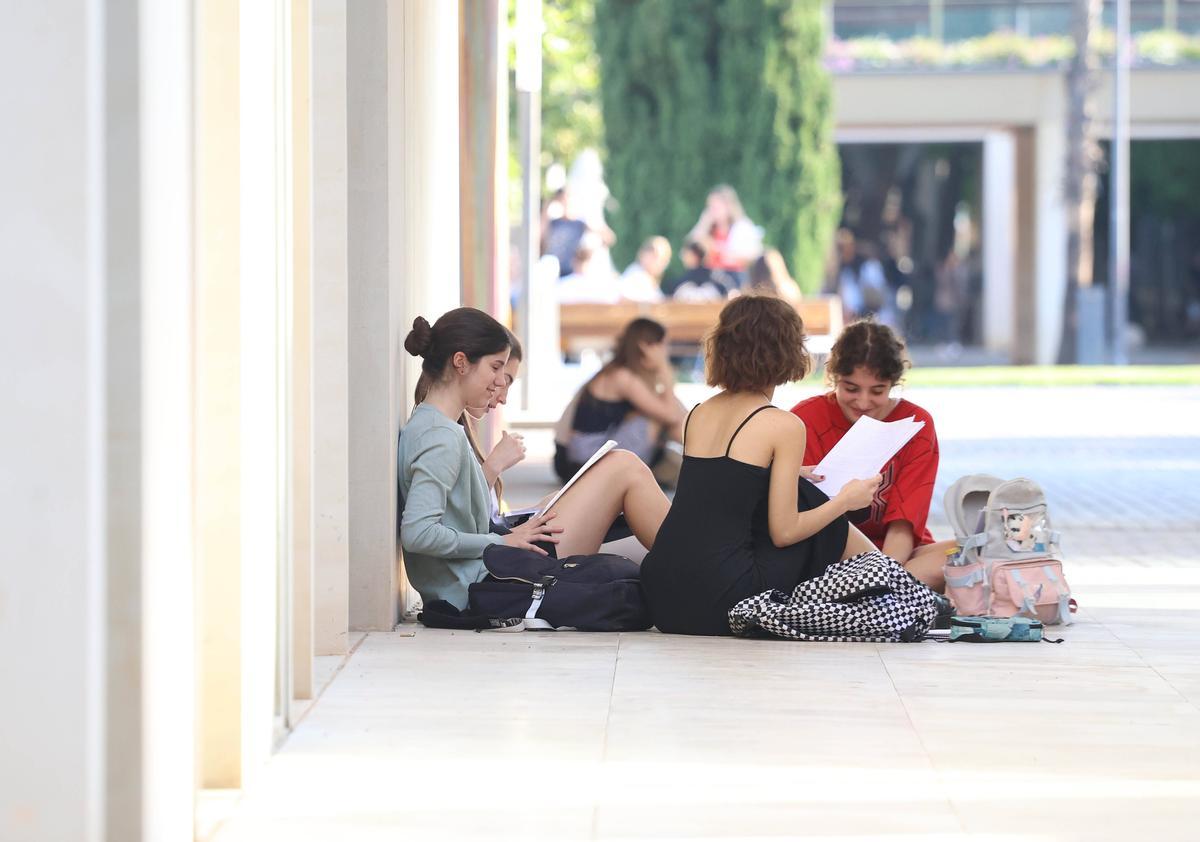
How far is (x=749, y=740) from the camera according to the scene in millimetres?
4734

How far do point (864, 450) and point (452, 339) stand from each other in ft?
4.97

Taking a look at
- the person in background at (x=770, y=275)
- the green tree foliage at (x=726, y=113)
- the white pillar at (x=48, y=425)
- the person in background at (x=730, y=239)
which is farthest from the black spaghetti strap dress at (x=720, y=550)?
the green tree foliage at (x=726, y=113)

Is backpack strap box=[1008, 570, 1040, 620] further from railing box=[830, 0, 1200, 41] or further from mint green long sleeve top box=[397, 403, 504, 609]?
railing box=[830, 0, 1200, 41]

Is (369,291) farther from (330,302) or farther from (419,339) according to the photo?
(330,302)

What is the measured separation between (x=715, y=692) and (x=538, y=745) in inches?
31.3

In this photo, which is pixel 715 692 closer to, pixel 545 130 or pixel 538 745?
pixel 538 745

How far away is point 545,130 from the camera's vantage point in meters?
32.7

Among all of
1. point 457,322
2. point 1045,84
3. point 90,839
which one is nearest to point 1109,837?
point 90,839

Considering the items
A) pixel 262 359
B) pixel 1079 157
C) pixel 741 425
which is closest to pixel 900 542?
pixel 741 425

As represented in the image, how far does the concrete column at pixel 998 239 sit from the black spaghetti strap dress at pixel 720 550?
2575 centimetres

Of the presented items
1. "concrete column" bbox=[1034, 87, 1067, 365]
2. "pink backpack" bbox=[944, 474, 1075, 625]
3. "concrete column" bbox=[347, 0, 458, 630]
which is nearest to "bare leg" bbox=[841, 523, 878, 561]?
"pink backpack" bbox=[944, 474, 1075, 625]

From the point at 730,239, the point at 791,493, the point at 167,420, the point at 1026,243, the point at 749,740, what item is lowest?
the point at 749,740

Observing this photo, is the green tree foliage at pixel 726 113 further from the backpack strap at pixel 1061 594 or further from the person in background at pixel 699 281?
the backpack strap at pixel 1061 594

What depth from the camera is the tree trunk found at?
27.9 metres
